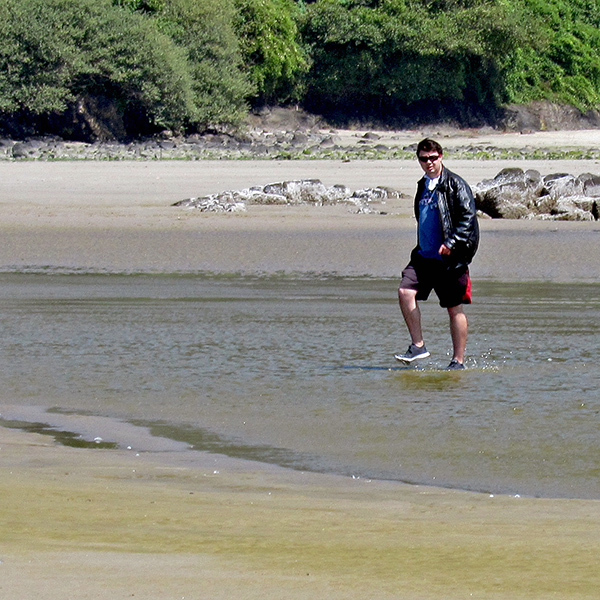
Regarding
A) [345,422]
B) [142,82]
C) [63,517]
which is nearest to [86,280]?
[345,422]

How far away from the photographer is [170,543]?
10.5 ft

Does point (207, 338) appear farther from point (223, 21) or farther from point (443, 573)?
point (223, 21)

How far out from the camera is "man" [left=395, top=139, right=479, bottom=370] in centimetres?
630

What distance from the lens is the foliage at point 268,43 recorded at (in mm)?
47938

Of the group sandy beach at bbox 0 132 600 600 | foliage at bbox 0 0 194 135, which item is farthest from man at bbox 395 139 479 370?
foliage at bbox 0 0 194 135

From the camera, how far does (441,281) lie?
652cm

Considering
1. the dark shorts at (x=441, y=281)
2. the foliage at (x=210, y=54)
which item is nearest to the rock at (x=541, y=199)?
the dark shorts at (x=441, y=281)

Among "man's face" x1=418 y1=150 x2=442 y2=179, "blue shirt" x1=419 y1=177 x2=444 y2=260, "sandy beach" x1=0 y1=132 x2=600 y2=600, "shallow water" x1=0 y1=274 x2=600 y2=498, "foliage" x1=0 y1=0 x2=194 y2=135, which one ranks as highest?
"foliage" x1=0 y1=0 x2=194 y2=135

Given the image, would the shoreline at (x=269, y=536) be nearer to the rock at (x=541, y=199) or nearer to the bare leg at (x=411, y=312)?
the bare leg at (x=411, y=312)

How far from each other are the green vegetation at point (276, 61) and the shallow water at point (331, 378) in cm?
3349

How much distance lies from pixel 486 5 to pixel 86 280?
145 ft

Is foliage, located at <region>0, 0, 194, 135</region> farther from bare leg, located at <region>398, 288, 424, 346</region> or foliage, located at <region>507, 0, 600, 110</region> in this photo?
bare leg, located at <region>398, 288, 424, 346</region>

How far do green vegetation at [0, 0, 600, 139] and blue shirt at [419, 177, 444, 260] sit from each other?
121 feet

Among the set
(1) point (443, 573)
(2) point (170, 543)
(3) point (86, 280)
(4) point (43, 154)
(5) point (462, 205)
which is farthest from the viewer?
(4) point (43, 154)
